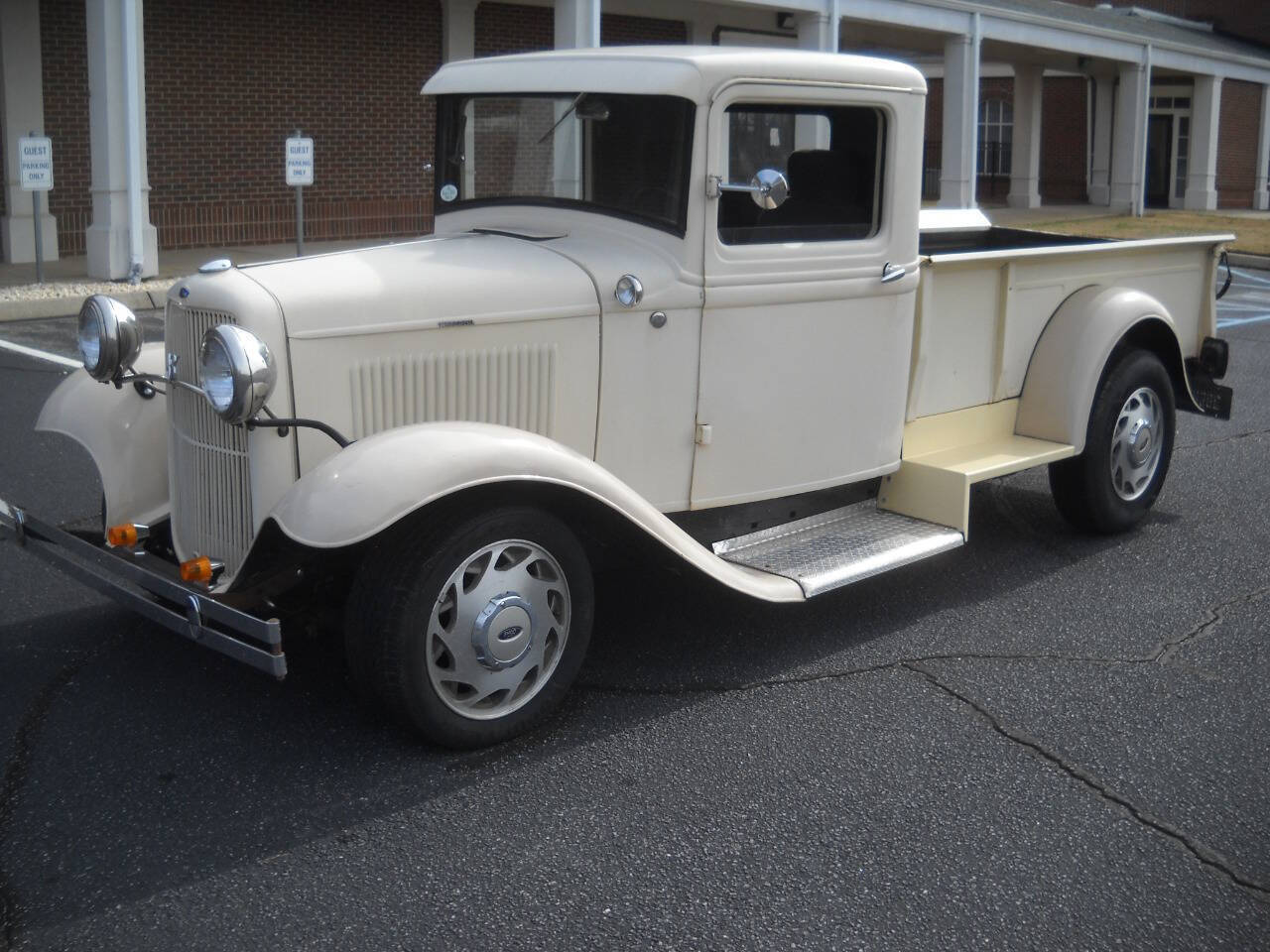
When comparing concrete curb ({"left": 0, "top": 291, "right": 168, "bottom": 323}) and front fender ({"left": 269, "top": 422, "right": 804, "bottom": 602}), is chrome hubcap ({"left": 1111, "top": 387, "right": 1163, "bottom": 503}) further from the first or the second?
concrete curb ({"left": 0, "top": 291, "right": 168, "bottom": 323})

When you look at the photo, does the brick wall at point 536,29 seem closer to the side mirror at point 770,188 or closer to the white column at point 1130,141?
the white column at point 1130,141

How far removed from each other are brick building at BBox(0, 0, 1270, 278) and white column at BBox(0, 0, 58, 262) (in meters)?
0.02

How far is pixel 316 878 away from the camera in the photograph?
322cm

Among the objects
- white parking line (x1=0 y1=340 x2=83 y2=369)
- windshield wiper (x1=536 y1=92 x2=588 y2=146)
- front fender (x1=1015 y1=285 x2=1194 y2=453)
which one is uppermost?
windshield wiper (x1=536 y1=92 x2=588 y2=146)

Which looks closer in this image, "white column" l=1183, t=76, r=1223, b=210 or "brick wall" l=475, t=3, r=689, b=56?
"brick wall" l=475, t=3, r=689, b=56

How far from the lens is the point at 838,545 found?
4.84 meters

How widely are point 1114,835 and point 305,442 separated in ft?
7.84

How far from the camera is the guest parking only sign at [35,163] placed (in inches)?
491

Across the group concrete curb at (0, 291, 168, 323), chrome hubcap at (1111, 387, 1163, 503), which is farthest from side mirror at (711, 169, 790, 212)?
concrete curb at (0, 291, 168, 323)

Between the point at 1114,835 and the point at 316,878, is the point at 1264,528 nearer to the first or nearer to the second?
the point at 1114,835

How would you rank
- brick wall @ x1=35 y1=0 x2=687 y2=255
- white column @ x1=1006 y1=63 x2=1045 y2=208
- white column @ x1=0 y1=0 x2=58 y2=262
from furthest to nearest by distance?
white column @ x1=1006 y1=63 x2=1045 y2=208
brick wall @ x1=35 y1=0 x2=687 y2=255
white column @ x1=0 y1=0 x2=58 y2=262

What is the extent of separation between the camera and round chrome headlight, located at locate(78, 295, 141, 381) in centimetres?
427

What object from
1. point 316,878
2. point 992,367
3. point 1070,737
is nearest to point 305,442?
point 316,878

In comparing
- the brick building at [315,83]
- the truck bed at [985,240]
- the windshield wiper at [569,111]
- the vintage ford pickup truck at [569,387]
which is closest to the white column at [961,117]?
the brick building at [315,83]
